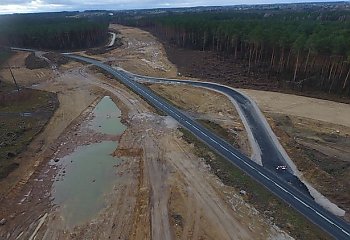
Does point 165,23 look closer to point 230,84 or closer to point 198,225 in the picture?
point 230,84

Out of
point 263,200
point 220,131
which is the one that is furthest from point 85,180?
point 220,131

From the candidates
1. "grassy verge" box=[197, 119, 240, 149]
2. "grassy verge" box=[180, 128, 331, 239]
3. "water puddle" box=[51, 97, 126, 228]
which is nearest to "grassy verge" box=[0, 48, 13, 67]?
"water puddle" box=[51, 97, 126, 228]

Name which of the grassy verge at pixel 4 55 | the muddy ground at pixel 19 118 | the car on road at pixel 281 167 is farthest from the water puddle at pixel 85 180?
the grassy verge at pixel 4 55

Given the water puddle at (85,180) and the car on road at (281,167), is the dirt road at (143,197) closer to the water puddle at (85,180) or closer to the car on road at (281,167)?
the water puddle at (85,180)

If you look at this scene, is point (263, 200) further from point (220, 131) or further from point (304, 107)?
point (304, 107)

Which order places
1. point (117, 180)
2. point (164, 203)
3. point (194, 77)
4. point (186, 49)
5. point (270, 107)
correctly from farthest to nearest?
point (186, 49) < point (194, 77) < point (270, 107) < point (117, 180) < point (164, 203)

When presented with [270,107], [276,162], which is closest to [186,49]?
[270,107]

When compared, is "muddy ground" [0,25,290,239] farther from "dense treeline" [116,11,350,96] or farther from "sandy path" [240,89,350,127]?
"dense treeline" [116,11,350,96]
